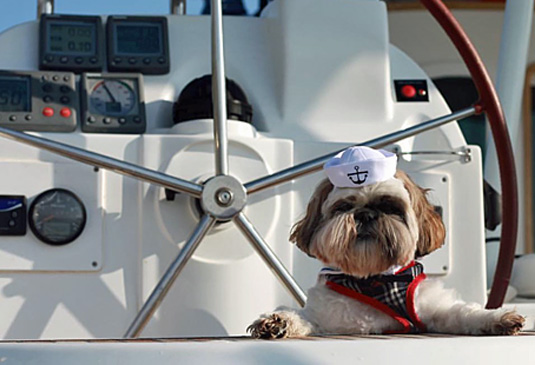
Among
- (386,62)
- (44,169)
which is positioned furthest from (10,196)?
(386,62)

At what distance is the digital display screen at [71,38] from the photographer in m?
2.30

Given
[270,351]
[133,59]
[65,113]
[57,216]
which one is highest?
[133,59]

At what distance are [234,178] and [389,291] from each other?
513 millimetres

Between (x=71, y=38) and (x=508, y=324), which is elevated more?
(x=71, y=38)

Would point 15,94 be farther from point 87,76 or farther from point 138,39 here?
point 138,39

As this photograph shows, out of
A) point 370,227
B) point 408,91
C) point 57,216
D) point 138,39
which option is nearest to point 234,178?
point 57,216

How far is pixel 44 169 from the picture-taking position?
2.09 m

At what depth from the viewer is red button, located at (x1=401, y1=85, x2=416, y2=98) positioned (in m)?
2.45

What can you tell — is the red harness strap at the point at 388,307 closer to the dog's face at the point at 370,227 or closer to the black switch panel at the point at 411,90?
the dog's face at the point at 370,227

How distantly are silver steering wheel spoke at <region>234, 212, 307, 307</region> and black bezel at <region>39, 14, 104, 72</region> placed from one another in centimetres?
60

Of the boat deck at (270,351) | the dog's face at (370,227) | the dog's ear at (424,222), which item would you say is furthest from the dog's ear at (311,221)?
the boat deck at (270,351)

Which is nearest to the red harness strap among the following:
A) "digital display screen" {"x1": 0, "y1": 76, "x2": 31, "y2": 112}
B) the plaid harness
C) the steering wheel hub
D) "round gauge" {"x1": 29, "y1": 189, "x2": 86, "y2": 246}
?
the plaid harness

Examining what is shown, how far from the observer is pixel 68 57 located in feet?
7.50

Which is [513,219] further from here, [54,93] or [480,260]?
[54,93]
